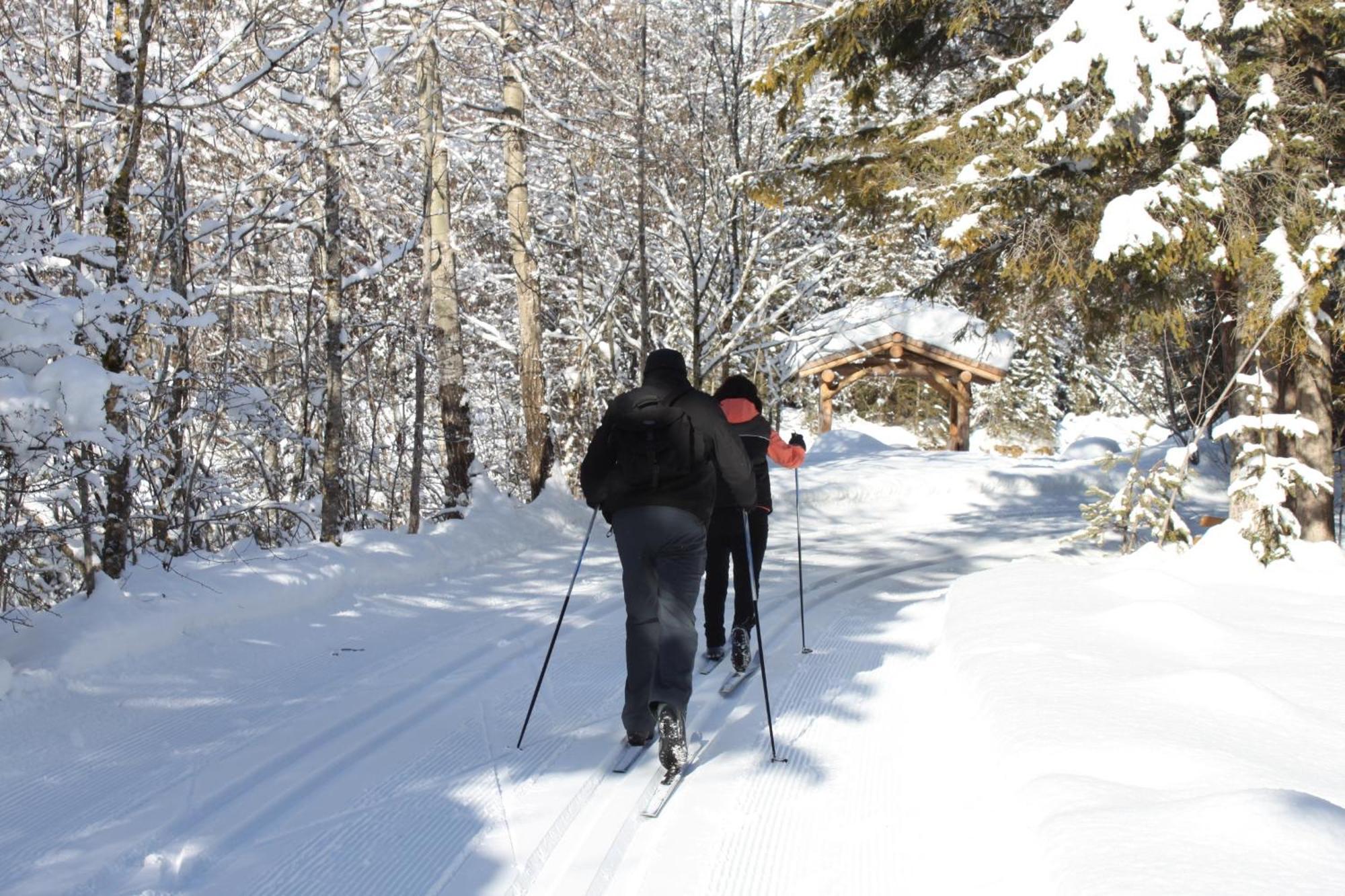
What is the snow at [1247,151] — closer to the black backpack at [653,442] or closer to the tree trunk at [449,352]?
the black backpack at [653,442]

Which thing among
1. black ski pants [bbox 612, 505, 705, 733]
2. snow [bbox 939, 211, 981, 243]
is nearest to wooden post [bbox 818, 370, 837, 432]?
snow [bbox 939, 211, 981, 243]

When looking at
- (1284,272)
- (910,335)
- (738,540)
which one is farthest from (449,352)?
(910,335)

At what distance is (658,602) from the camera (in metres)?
4.30

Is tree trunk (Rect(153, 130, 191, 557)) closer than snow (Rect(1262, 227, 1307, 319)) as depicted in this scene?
Yes

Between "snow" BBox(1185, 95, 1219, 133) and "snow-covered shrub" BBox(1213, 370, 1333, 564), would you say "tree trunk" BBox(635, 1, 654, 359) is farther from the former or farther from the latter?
"snow-covered shrub" BBox(1213, 370, 1333, 564)

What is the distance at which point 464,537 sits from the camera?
9758 millimetres

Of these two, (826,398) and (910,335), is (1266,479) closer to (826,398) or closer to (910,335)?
(910,335)

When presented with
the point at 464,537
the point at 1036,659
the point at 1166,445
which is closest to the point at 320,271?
the point at 464,537

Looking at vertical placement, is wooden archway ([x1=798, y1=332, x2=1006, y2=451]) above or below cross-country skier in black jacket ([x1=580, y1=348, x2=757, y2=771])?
above

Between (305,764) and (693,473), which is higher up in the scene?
(693,473)

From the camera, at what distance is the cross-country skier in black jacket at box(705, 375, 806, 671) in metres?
5.70

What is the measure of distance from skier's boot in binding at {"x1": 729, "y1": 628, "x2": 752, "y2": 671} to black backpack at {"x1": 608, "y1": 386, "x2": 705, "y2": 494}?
1895 mm

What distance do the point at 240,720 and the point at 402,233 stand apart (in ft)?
30.2

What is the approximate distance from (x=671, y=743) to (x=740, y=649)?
→ 5.92 ft
